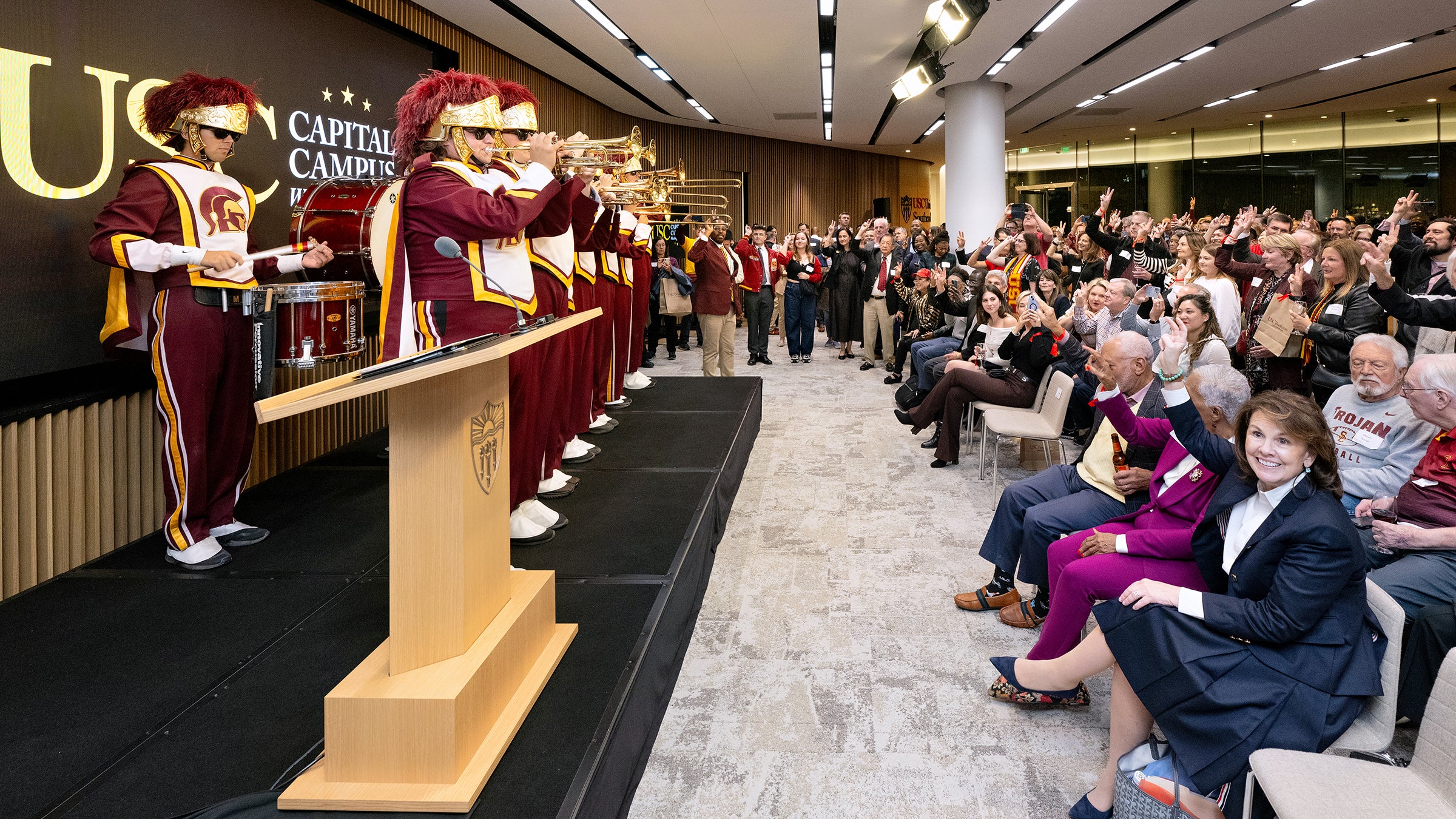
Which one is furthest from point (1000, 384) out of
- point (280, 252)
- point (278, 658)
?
point (278, 658)

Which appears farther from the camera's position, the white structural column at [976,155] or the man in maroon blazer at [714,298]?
the white structural column at [976,155]

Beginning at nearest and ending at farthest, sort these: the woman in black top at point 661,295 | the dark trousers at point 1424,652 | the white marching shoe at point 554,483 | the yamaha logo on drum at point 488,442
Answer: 1. the yamaha logo on drum at point 488,442
2. the dark trousers at point 1424,652
3. the white marching shoe at point 554,483
4. the woman in black top at point 661,295

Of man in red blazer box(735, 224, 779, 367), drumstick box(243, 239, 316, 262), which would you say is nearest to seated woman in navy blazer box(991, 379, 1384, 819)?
drumstick box(243, 239, 316, 262)

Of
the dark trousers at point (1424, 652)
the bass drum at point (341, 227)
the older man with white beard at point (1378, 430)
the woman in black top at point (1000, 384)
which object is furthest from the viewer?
the woman in black top at point (1000, 384)

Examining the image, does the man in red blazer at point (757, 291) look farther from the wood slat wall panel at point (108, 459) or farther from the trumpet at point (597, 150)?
the trumpet at point (597, 150)

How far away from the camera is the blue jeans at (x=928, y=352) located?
6645mm

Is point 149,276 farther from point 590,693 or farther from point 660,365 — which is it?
point 660,365

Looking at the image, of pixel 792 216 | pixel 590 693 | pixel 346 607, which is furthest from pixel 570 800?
pixel 792 216

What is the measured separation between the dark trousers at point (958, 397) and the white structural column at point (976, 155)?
6.50 m

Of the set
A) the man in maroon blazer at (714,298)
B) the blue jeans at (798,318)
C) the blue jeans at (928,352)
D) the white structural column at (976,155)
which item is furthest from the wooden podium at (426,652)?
the white structural column at (976,155)

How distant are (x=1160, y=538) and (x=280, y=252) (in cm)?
308

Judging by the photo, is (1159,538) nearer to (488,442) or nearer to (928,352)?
(488,442)

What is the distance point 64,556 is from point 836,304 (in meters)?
8.71

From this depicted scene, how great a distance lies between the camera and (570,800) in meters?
1.61
